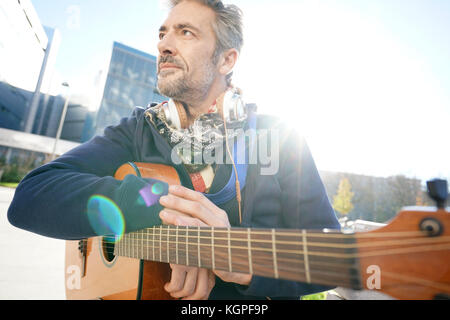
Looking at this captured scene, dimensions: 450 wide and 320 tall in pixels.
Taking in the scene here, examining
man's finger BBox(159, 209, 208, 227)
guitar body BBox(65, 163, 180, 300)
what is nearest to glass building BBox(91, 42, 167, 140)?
guitar body BBox(65, 163, 180, 300)

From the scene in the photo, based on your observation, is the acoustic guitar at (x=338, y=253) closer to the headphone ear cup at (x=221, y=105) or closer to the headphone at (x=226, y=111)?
the headphone at (x=226, y=111)

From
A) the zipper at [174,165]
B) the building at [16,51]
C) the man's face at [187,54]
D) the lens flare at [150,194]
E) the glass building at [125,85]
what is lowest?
the lens flare at [150,194]

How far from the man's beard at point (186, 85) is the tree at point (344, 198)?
2591 cm

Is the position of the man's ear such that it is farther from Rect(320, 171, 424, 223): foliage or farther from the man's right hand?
Rect(320, 171, 424, 223): foliage

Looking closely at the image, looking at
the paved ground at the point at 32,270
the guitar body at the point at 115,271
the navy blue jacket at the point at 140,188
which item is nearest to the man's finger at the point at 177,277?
the guitar body at the point at 115,271

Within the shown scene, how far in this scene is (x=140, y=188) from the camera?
3.77ft

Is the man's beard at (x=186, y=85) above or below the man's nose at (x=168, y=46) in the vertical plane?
below

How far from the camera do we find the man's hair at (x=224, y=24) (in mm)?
2157

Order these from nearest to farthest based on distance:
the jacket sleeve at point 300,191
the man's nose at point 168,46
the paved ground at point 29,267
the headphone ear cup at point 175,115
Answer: the jacket sleeve at point 300,191, the headphone ear cup at point 175,115, the man's nose at point 168,46, the paved ground at point 29,267

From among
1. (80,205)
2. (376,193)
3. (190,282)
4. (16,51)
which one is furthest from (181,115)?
(376,193)

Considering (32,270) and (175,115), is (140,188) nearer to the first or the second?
(175,115)

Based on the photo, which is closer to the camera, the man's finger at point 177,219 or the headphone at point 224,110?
the man's finger at point 177,219

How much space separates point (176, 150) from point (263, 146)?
718 mm

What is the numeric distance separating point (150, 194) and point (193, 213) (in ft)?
0.84
